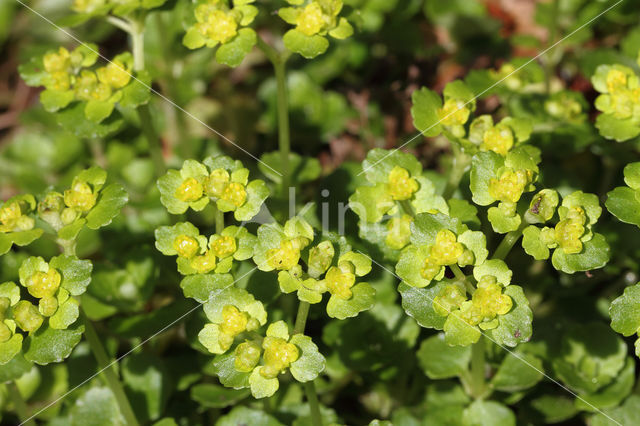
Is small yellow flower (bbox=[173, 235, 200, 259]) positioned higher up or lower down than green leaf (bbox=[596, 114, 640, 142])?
lower down

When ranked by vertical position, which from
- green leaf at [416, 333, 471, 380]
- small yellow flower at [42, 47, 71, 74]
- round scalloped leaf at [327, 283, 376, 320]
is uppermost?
small yellow flower at [42, 47, 71, 74]

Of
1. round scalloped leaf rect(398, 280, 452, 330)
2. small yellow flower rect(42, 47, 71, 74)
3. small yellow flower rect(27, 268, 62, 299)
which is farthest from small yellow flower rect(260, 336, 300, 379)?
small yellow flower rect(42, 47, 71, 74)

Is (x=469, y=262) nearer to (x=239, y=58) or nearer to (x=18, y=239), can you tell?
(x=239, y=58)

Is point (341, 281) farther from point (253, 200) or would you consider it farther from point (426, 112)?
point (426, 112)

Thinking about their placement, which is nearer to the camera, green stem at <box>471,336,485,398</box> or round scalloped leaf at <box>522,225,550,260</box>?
round scalloped leaf at <box>522,225,550,260</box>

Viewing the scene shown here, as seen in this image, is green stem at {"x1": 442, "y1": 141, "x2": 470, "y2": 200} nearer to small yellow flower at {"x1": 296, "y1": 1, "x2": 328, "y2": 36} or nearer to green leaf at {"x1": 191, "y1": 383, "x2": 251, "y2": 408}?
small yellow flower at {"x1": 296, "y1": 1, "x2": 328, "y2": 36}

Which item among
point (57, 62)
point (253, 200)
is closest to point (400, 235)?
point (253, 200)

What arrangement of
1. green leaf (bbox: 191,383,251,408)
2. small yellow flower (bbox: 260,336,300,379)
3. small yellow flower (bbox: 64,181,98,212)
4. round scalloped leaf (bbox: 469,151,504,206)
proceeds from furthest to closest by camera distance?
1. green leaf (bbox: 191,383,251,408)
2. small yellow flower (bbox: 64,181,98,212)
3. round scalloped leaf (bbox: 469,151,504,206)
4. small yellow flower (bbox: 260,336,300,379)

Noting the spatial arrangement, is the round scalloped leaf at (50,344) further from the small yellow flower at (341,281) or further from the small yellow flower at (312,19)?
the small yellow flower at (312,19)
